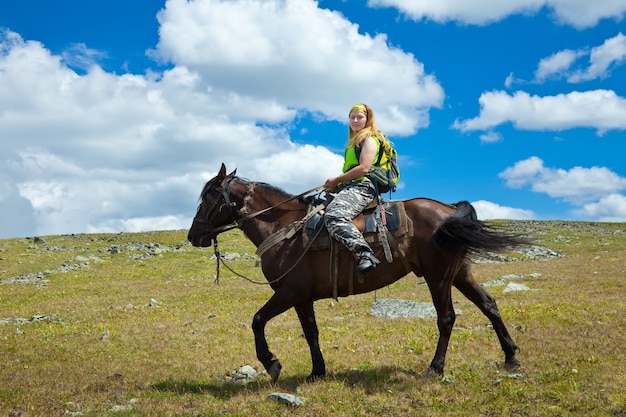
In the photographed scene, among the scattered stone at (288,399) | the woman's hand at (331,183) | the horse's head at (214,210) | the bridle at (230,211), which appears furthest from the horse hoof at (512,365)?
the horse's head at (214,210)

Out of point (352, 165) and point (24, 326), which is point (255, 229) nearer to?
point (352, 165)

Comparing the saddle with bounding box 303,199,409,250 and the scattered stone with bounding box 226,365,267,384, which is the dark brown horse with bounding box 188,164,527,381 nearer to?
the saddle with bounding box 303,199,409,250

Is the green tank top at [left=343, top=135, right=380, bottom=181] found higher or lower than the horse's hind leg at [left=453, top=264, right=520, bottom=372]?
higher

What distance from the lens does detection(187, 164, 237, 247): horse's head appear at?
33.5 ft

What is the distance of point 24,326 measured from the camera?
1836 centimetres

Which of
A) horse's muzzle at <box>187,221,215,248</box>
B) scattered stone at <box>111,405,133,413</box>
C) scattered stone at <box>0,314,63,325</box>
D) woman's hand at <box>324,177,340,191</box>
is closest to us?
scattered stone at <box>111,405,133,413</box>

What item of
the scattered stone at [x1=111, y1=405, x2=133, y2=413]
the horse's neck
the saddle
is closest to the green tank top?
the saddle

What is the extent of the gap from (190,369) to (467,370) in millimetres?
5646

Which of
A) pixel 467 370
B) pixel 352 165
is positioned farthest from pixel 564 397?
pixel 352 165

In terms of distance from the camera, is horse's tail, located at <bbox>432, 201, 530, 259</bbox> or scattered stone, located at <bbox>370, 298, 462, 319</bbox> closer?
horse's tail, located at <bbox>432, 201, 530, 259</bbox>

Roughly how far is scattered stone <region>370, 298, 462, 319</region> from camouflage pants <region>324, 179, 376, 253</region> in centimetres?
782

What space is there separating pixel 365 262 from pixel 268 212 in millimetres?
2382

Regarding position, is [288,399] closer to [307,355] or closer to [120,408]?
[120,408]

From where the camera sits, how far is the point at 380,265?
9.28 metres
